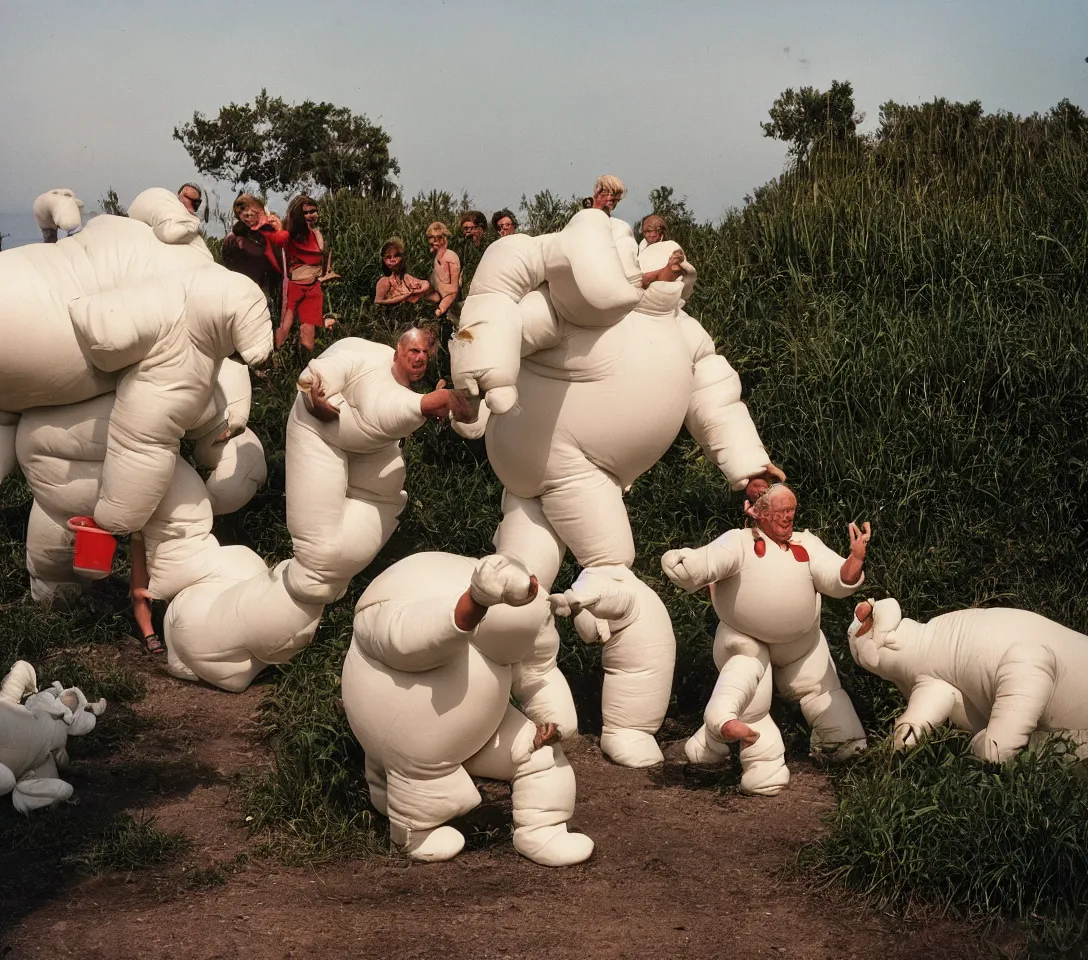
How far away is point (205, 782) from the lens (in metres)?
5.45

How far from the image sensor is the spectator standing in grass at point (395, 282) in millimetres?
8766

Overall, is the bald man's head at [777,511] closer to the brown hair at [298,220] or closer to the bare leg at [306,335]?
the bare leg at [306,335]

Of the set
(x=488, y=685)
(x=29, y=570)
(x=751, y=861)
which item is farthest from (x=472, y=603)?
(x=29, y=570)

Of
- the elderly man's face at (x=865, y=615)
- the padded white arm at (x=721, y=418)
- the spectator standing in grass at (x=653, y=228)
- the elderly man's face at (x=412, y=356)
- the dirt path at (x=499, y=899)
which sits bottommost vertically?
the dirt path at (x=499, y=899)

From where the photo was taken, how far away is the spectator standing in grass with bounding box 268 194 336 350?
861 cm

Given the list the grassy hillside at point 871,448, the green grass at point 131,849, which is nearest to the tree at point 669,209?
the grassy hillside at point 871,448

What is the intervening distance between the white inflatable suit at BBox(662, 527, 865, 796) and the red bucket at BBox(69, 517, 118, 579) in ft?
8.01

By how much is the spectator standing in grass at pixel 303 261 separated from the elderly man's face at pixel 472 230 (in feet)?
3.23

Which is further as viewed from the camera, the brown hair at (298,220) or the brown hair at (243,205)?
the brown hair at (298,220)

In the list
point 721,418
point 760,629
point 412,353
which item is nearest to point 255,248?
point 412,353

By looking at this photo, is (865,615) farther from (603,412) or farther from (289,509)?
(289,509)

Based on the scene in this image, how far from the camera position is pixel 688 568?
5.21 m

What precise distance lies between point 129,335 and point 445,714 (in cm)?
231

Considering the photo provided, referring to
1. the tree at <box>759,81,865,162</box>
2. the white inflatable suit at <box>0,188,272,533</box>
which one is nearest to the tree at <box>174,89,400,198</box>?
the tree at <box>759,81,865,162</box>
